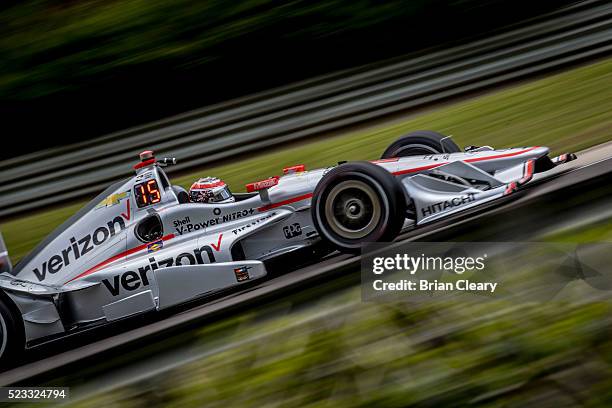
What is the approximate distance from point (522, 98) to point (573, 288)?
693 centimetres

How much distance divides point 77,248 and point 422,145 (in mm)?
2973

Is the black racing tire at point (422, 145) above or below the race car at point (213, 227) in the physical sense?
above

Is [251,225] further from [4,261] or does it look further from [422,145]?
[4,261]

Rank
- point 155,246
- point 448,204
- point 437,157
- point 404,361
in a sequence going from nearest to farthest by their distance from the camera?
point 404,361, point 448,204, point 437,157, point 155,246

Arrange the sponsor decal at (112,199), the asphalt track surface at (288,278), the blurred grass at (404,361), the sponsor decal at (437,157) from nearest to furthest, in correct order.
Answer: the blurred grass at (404,361)
the asphalt track surface at (288,278)
the sponsor decal at (437,157)
the sponsor decal at (112,199)

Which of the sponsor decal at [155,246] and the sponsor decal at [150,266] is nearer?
the sponsor decal at [150,266]

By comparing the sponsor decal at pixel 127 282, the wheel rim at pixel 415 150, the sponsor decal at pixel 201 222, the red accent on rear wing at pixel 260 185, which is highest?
the red accent on rear wing at pixel 260 185

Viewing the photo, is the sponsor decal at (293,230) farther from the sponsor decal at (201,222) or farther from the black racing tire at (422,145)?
the black racing tire at (422,145)

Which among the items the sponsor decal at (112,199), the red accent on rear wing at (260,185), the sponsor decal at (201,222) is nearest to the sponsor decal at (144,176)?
the sponsor decal at (112,199)

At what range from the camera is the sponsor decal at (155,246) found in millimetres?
6617

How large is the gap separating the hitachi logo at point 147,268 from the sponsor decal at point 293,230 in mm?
591

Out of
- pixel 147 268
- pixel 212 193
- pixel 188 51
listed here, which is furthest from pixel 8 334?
pixel 188 51

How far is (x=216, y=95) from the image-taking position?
12047 mm

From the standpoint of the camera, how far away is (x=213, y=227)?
260 inches
